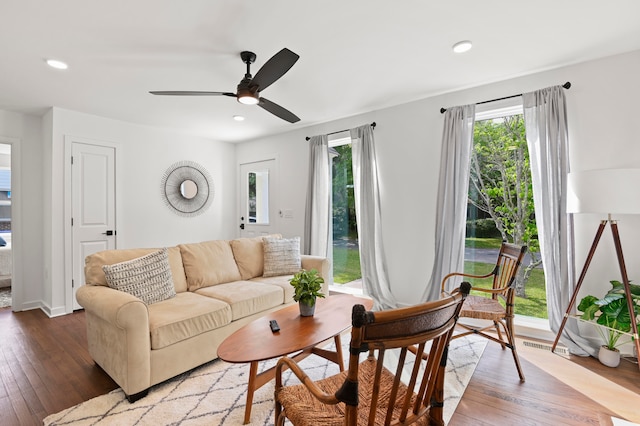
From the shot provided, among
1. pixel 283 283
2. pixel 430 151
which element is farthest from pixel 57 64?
pixel 430 151

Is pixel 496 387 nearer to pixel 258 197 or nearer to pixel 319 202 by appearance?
pixel 319 202

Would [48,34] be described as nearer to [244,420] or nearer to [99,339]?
[99,339]

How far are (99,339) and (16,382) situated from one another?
68 centimetres

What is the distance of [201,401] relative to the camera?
78.2 inches

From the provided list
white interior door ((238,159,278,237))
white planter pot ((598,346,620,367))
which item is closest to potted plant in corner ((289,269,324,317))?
white planter pot ((598,346,620,367))

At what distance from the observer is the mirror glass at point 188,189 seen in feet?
16.7

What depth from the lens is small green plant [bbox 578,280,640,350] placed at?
231cm

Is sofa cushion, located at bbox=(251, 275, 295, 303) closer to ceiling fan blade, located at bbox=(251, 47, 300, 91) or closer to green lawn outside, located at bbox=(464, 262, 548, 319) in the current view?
ceiling fan blade, located at bbox=(251, 47, 300, 91)

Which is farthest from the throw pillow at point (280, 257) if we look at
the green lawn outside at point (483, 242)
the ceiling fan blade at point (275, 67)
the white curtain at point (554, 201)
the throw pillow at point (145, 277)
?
the white curtain at point (554, 201)

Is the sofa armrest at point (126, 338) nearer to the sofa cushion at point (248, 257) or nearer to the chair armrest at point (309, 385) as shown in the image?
the chair armrest at point (309, 385)

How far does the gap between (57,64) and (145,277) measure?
82.1 inches

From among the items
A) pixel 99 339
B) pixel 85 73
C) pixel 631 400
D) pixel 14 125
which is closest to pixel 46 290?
pixel 14 125

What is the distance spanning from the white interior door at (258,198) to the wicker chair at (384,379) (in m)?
4.03

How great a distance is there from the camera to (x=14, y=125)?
391 cm
